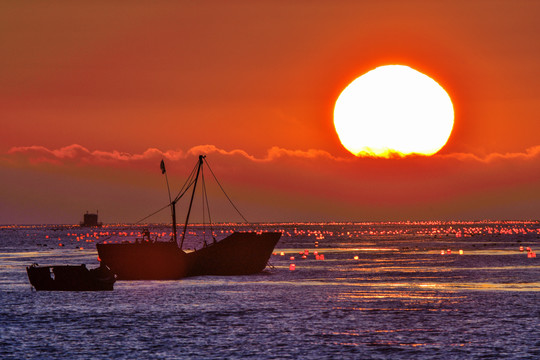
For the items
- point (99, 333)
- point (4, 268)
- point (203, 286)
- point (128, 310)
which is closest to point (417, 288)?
point (203, 286)

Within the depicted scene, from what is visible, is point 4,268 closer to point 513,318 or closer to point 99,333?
point 99,333

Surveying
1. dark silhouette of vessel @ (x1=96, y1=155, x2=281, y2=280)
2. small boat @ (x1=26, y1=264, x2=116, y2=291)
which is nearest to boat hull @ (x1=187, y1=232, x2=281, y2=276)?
dark silhouette of vessel @ (x1=96, y1=155, x2=281, y2=280)

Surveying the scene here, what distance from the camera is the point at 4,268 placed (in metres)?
117

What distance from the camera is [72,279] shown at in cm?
7481

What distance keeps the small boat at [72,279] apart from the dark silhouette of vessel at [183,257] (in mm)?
10674

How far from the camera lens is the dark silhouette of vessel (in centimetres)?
8718

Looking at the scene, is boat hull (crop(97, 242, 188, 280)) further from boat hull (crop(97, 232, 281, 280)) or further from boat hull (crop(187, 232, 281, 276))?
boat hull (crop(187, 232, 281, 276))

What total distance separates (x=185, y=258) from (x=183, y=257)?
1.11ft

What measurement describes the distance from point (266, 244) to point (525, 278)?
2825 centimetres

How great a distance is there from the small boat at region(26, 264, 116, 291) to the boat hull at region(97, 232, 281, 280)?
10.9 metres

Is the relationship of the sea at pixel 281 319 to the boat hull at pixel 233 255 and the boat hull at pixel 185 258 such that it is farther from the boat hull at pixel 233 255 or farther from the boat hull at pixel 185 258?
the boat hull at pixel 233 255

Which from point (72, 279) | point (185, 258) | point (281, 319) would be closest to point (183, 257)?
point (185, 258)

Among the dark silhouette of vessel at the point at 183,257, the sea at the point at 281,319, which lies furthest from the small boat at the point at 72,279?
the dark silhouette of vessel at the point at 183,257

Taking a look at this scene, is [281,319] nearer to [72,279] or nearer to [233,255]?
[72,279]
